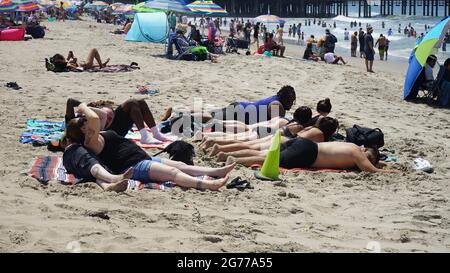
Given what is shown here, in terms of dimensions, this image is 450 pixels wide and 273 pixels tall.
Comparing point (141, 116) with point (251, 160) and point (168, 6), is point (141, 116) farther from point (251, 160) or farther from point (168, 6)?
point (168, 6)

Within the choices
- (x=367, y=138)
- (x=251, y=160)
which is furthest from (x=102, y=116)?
(x=367, y=138)

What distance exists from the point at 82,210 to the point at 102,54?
1095 cm

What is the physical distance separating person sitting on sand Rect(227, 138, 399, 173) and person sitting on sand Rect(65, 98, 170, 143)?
1.10 metres

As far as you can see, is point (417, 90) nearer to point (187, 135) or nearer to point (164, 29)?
point (187, 135)

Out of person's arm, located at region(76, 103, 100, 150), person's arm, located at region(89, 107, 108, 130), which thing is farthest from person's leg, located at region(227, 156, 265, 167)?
person's arm, located at region(76, 103, 100, 150)

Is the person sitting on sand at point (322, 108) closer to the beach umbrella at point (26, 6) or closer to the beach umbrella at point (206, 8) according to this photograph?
the beach umbrella at point (206, 8)

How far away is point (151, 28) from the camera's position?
18.2 metres

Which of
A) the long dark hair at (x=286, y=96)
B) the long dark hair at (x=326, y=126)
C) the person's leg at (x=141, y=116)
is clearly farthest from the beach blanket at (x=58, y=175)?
the long dark hair at (x=286, y=96)

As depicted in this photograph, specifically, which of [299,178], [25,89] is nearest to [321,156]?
[299,178]

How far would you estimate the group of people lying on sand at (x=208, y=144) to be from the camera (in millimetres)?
4477

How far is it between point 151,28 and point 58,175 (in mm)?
14146

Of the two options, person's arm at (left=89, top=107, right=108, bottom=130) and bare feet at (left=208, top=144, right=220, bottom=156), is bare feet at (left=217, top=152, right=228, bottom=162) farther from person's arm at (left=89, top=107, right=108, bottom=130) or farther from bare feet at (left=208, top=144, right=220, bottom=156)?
person's arm at (left=89, top=107, right=108, bottom=130)

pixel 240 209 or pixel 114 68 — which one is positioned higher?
pixel 114 68

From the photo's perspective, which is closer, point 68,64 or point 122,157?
point 122,157
